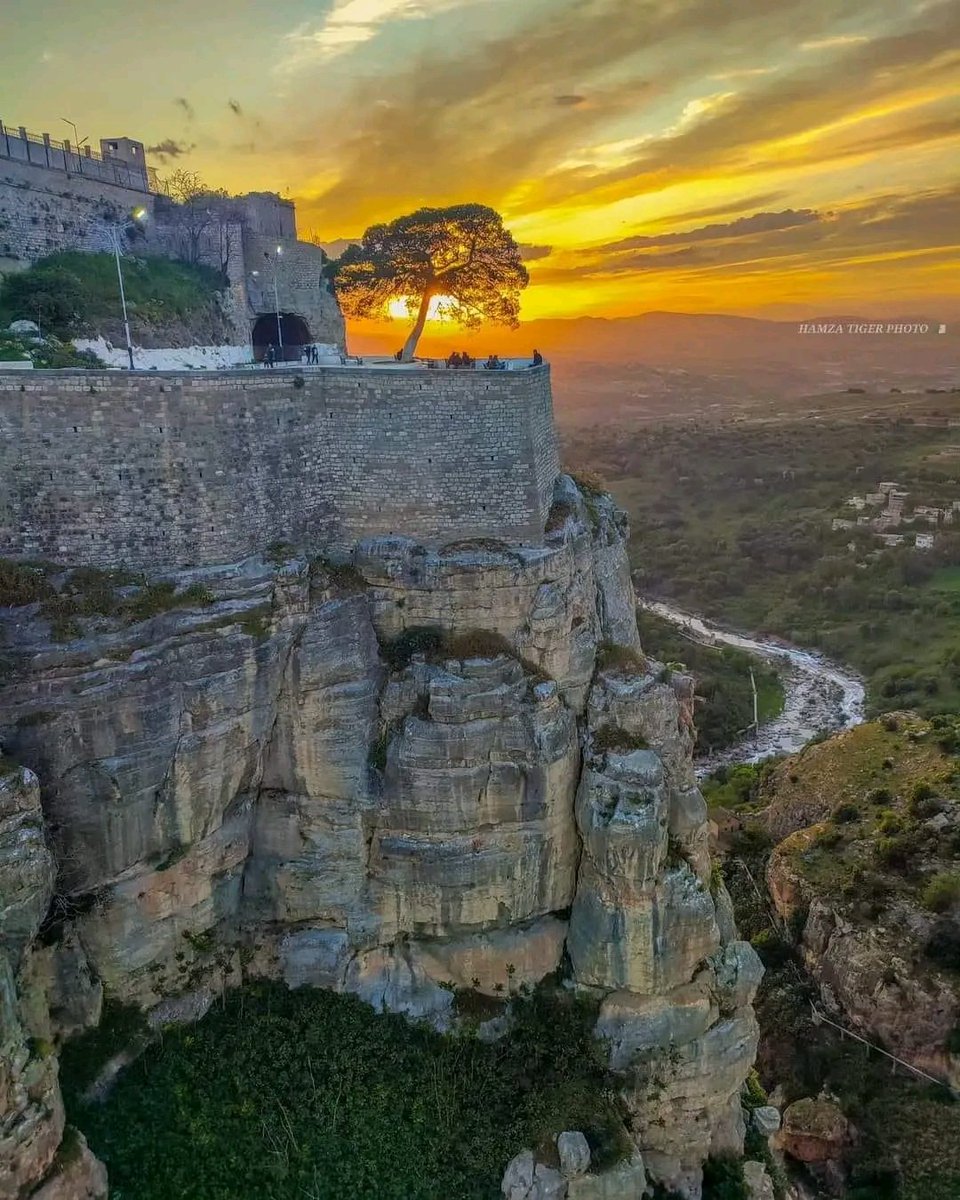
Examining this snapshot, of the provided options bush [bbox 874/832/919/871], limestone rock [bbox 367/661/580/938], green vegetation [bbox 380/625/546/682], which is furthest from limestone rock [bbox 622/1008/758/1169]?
bush [bbox 874/832/919/871]

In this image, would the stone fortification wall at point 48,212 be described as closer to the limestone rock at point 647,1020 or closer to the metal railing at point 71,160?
the metal railing at point 71,160

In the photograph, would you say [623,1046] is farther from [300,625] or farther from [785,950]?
[785,950]

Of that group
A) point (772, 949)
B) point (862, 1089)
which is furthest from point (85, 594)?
point (772, 949)

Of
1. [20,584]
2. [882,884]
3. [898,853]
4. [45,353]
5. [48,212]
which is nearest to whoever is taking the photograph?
[20,584]

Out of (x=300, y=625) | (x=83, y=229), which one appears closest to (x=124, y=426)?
(x=300, y=625)

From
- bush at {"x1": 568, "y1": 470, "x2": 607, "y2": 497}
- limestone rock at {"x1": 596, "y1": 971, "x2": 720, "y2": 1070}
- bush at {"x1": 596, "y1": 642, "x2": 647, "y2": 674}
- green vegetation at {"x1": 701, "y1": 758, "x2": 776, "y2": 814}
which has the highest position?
bush at {"x1": 568, "y1": 470, "x2": 607, "y2": 497}

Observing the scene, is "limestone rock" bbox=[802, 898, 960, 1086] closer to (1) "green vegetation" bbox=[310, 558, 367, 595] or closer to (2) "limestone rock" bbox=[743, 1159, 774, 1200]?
(2) "limestone rock" bbox=[743, 1159, 774, 1200]

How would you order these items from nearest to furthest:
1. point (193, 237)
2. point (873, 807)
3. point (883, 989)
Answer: point (883, 989) → point (193, 237) → point (873, 807)

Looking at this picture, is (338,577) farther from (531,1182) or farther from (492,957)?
(531,1182)
